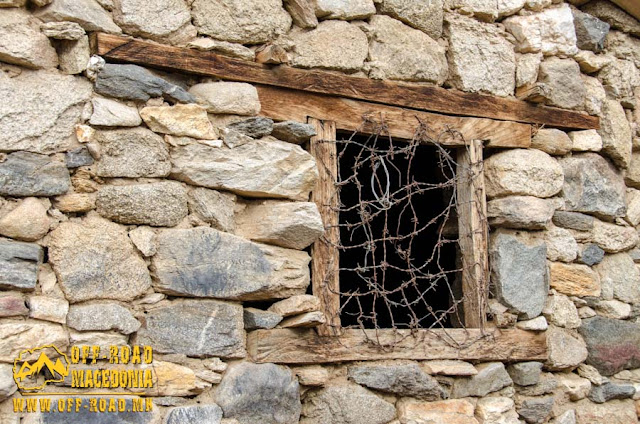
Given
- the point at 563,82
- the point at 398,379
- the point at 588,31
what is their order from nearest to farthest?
the point at 398,379
the point at 563,82
the point at 588,31

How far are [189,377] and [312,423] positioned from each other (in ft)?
2.02

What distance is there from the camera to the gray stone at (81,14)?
2.67m

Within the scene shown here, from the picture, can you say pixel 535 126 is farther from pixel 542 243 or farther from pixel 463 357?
pixel 463 357

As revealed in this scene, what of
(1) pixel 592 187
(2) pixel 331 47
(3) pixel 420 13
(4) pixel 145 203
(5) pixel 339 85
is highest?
(3) pixel 420 13

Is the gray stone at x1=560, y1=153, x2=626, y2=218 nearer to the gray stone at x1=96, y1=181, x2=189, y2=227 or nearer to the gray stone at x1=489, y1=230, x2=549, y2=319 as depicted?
the gray stone at x1=489, y1=230, x2=549, y2=319

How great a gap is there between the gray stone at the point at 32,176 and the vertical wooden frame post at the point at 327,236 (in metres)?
1.08

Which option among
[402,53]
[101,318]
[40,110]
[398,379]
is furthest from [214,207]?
[402,53]

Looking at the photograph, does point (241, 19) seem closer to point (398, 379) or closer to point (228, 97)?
point (228, 97)

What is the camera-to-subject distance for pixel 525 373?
3.56 m

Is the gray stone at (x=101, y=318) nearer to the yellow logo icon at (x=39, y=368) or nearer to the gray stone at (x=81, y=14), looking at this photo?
the yellow logo icon at (x=39, y=368)

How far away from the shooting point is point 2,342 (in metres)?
2.39

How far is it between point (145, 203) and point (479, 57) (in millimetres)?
1920

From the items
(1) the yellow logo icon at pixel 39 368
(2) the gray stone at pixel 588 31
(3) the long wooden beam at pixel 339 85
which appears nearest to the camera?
(1) the yellow logo icon at pixel 39 368

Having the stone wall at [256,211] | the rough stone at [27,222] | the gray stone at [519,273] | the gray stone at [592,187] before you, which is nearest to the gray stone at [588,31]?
the stone wall at [256,211]
